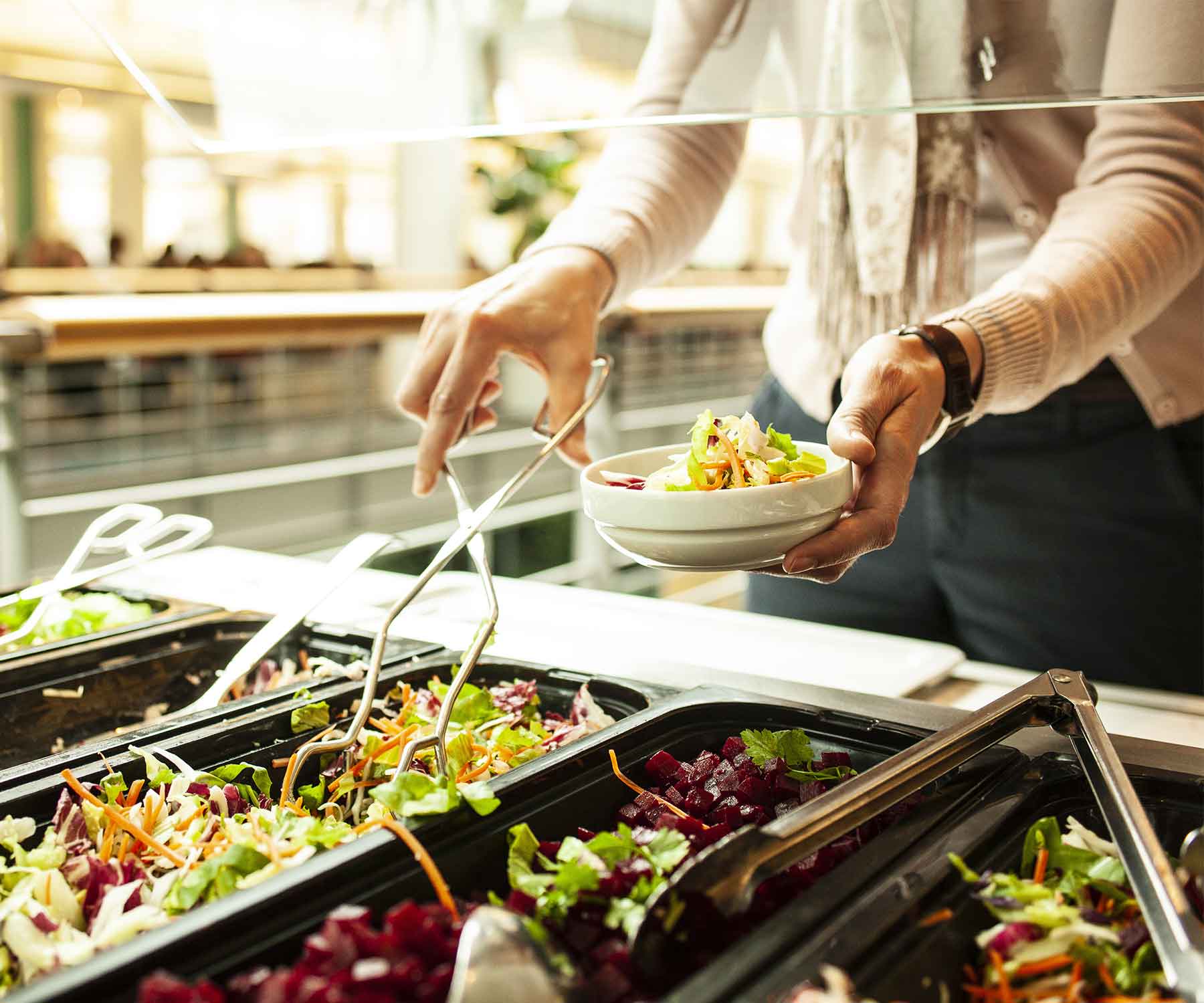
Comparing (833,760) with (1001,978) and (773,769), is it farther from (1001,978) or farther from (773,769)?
(1001,978)

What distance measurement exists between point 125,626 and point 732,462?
0.77m

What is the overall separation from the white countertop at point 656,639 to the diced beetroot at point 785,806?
0.19 metres

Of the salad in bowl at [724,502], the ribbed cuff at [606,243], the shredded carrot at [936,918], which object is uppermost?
the ribbed cuff at [606,243]

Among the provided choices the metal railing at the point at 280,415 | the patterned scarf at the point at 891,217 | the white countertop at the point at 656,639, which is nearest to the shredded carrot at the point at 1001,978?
the white countertop at the point at 656,639

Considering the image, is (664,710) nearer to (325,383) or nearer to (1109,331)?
(1109,331)

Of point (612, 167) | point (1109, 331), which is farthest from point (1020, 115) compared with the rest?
point (612, 167)

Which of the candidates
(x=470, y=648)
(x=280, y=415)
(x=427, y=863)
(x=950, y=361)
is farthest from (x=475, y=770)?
(x=280, y=415)

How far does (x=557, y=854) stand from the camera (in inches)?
29.0

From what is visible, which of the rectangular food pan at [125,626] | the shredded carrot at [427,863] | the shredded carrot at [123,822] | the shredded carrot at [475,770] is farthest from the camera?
the rectangular food pan at [125,626]

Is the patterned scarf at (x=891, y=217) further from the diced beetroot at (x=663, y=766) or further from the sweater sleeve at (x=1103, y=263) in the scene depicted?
the diced beetroot at (x=663, y=766)

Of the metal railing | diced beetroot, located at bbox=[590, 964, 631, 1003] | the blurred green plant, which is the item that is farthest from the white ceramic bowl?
the blurred green plant

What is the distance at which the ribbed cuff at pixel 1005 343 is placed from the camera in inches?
42.4

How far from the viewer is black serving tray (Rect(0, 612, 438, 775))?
1124mm

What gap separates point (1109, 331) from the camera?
117cm
